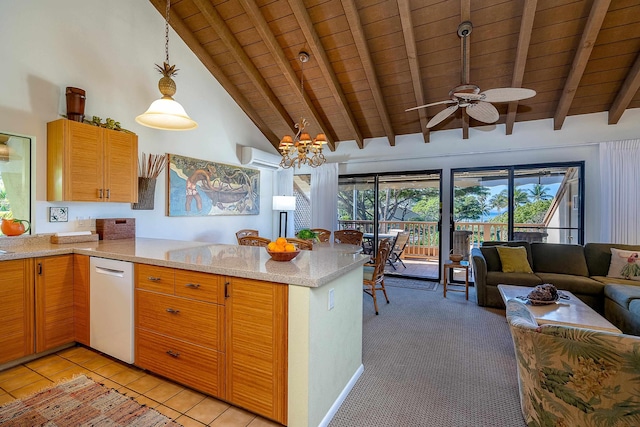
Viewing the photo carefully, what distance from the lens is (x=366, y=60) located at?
12.4 feet

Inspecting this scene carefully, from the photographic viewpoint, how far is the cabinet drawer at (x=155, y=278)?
6.51 feet

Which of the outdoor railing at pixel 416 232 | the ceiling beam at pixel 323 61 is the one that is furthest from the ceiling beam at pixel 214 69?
the outdoor railing at pixel 416 232

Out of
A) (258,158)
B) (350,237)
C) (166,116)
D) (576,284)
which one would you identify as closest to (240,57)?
(258,158)

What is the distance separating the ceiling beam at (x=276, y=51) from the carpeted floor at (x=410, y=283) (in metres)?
3.12

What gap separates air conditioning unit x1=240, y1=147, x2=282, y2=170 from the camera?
17.0ft

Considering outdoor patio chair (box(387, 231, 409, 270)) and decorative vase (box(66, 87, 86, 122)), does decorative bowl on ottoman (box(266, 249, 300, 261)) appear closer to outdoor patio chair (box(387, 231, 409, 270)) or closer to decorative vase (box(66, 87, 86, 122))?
decorative vase (box(66, 87, 86, 122))

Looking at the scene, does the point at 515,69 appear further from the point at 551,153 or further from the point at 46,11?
the point at 46,11

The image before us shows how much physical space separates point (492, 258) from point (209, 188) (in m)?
4.30

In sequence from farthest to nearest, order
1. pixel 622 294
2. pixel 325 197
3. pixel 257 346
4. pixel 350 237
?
pixel 325 197 < pixel 350 237 < pixel 622 294 < pixel 257 346

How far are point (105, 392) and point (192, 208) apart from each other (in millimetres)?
2724

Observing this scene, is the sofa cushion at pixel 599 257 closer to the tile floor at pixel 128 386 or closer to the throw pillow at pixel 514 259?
the throw pillow at pixel 514 259

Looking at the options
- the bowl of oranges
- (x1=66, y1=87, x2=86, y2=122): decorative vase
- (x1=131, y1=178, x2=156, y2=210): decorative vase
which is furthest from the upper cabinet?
the bowl of oranges

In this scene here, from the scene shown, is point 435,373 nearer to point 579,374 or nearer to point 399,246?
point 579,374

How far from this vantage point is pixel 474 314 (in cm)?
368
